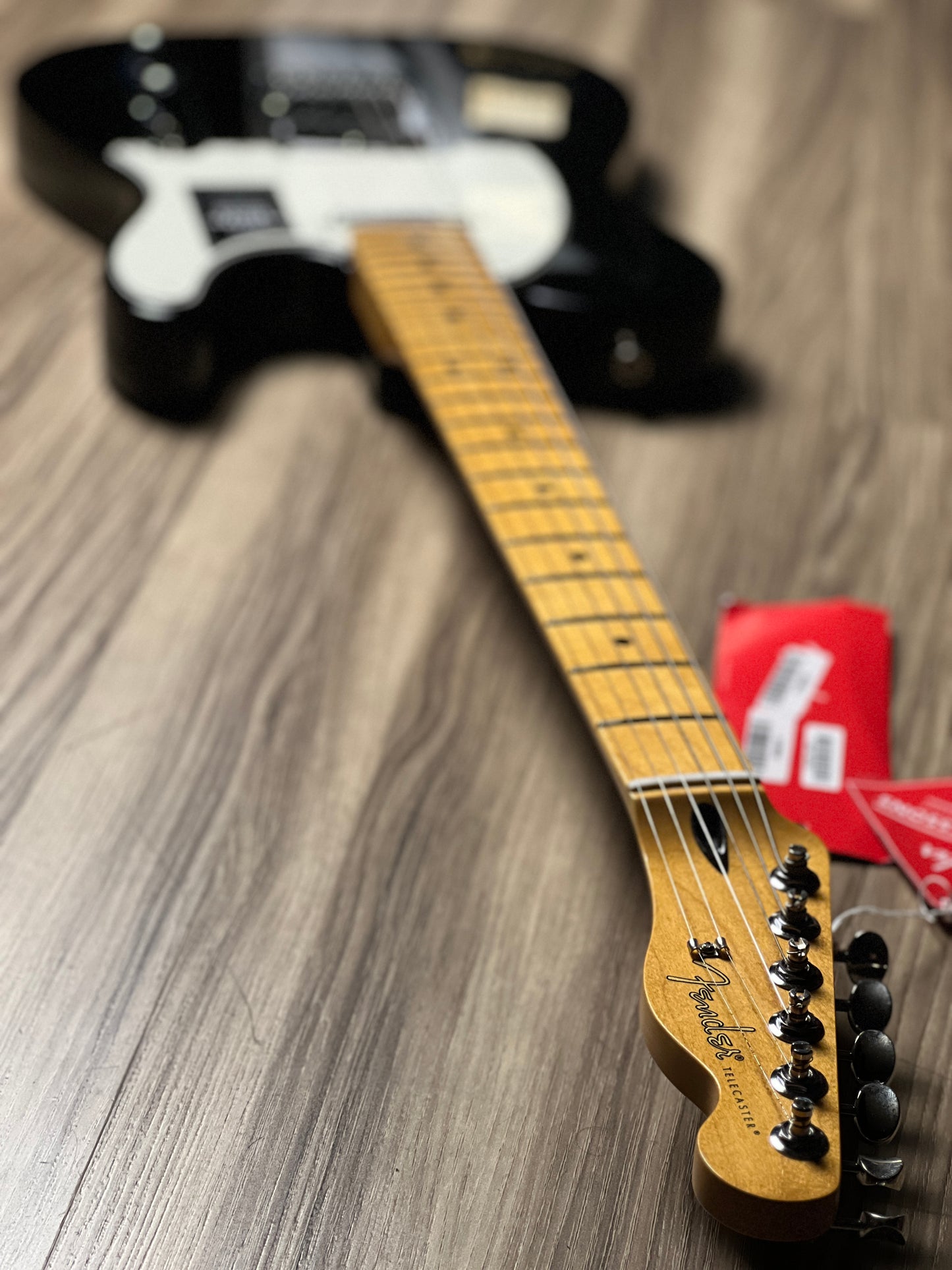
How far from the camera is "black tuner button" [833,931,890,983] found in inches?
22.5

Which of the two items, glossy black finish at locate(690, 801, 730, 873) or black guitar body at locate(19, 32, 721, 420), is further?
black guitar body at locate(19, 32, 721, 420)

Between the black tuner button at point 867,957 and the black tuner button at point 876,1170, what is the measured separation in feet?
0.26

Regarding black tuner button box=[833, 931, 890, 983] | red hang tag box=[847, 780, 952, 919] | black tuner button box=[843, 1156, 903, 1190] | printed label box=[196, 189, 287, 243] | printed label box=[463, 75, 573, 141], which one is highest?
printed label box=[196, 189, 287, 243]

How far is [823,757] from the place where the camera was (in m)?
0.75

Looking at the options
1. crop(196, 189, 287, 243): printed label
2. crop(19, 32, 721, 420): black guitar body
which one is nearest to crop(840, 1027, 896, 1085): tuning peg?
crop(19, 32, 721, 420): black guitar body

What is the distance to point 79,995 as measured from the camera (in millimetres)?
609

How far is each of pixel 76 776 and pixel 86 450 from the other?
30 centimetres

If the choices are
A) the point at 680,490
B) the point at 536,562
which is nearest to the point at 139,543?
the point at 536,562

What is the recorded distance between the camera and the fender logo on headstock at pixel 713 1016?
1.67 feet

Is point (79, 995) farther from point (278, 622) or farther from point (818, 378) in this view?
point (818, 378)

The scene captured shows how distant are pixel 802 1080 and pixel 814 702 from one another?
0.32m

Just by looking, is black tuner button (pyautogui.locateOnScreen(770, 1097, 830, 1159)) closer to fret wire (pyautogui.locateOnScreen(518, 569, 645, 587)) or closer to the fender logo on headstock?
the fender logo on headstock

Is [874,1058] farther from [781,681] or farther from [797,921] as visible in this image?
[781,681]

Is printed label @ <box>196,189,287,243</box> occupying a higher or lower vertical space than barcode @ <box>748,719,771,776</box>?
higher
